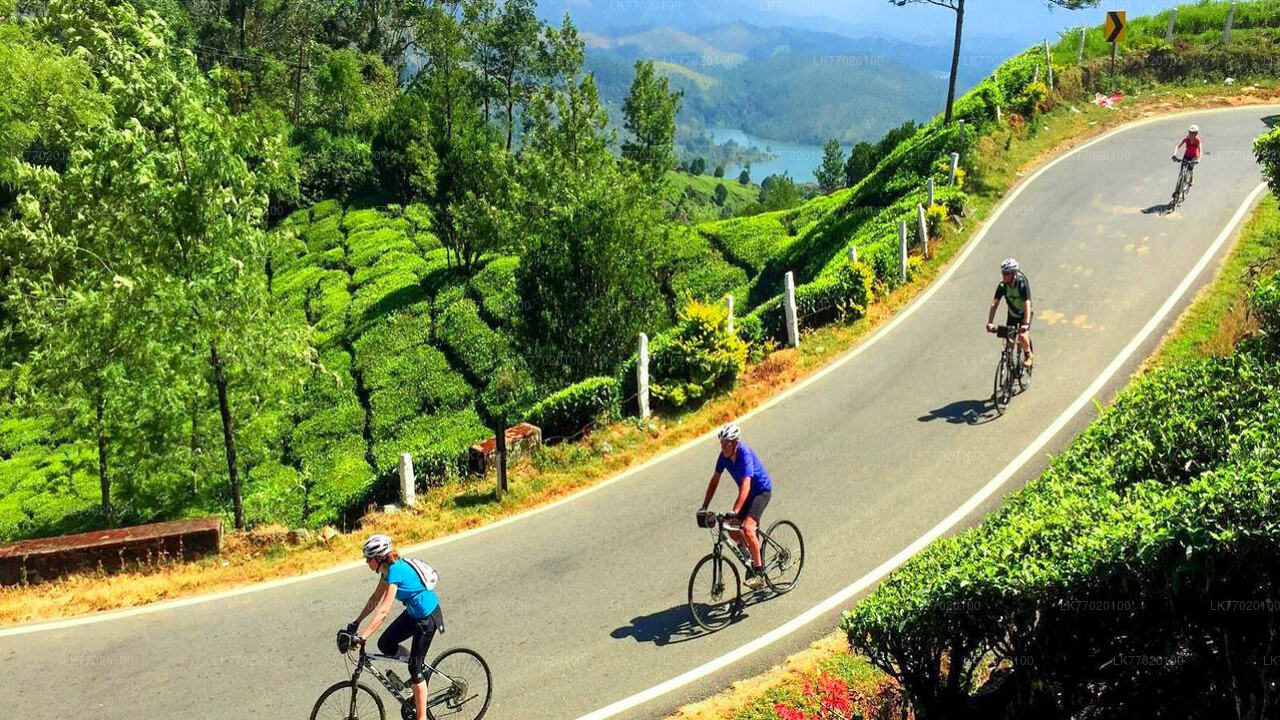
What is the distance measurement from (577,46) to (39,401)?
33615 millimetres

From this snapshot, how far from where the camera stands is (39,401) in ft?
60.7

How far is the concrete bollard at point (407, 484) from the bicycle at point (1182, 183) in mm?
21165

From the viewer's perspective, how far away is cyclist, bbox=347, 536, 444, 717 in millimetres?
8398

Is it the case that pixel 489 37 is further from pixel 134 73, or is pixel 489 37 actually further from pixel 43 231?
pixel 134 73

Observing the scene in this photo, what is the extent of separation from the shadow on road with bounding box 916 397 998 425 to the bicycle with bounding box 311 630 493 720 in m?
9.59

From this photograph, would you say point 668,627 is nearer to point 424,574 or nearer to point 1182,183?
point 424,574

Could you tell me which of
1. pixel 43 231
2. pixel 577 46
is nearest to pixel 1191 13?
pixel 577 46

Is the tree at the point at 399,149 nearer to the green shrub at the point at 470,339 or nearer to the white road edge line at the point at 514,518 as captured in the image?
the green shrub at the point at 470,339

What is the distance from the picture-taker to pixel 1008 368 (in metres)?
15.4

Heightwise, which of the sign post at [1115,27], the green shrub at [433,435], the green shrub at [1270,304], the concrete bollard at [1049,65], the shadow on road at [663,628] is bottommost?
the green shrub at [433,435]

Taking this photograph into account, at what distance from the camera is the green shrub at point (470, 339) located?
3534 cm

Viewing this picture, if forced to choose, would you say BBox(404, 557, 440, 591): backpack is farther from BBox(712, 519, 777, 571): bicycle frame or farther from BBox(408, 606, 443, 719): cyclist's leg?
BBox(712, 519, 777, 571): bicycle frame

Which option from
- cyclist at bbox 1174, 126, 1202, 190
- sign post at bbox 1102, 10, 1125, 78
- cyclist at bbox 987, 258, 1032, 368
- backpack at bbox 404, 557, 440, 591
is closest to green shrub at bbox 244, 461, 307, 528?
backpack at bbox 404, 557, 440, 591

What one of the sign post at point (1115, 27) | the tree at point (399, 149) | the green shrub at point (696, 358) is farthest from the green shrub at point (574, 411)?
the tree at point (399, 149)
